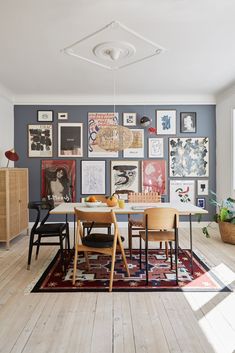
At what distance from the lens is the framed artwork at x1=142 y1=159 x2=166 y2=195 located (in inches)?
216

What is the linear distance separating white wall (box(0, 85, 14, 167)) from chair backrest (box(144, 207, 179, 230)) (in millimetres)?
3253

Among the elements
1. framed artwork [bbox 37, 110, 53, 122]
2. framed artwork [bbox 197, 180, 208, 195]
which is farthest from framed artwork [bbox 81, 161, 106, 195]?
framed artwork [bbox 197, 180, 208, 195]

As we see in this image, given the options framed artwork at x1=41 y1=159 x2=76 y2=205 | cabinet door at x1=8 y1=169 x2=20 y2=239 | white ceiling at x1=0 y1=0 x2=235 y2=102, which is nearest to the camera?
white ceiling at x1=0 y1=0 x2=235 y2=102

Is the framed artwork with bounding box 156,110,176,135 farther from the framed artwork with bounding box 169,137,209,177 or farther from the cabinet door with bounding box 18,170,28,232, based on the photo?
the cabinet door with bounding box 18,170,28,232

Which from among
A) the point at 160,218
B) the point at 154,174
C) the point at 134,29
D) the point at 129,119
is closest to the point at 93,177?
the point at 154,174

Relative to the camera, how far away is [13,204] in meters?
4.36

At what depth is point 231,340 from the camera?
6.35 feet

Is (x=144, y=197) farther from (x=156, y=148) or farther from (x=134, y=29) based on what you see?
(x=134, y=29)

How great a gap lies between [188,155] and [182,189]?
68cm

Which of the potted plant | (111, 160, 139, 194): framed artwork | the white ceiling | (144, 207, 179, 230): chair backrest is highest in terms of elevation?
the white ceiling

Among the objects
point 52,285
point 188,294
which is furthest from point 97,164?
point 188,294

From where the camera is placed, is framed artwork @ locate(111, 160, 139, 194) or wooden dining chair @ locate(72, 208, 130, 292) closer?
wooden dining chair @ locate(72, 208, 130, 292)

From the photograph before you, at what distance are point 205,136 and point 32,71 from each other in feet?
11.1

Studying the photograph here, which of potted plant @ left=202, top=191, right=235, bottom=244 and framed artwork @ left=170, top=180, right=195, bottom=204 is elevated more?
framed artwork @ left=170, top=180, right=195, bottom=204
